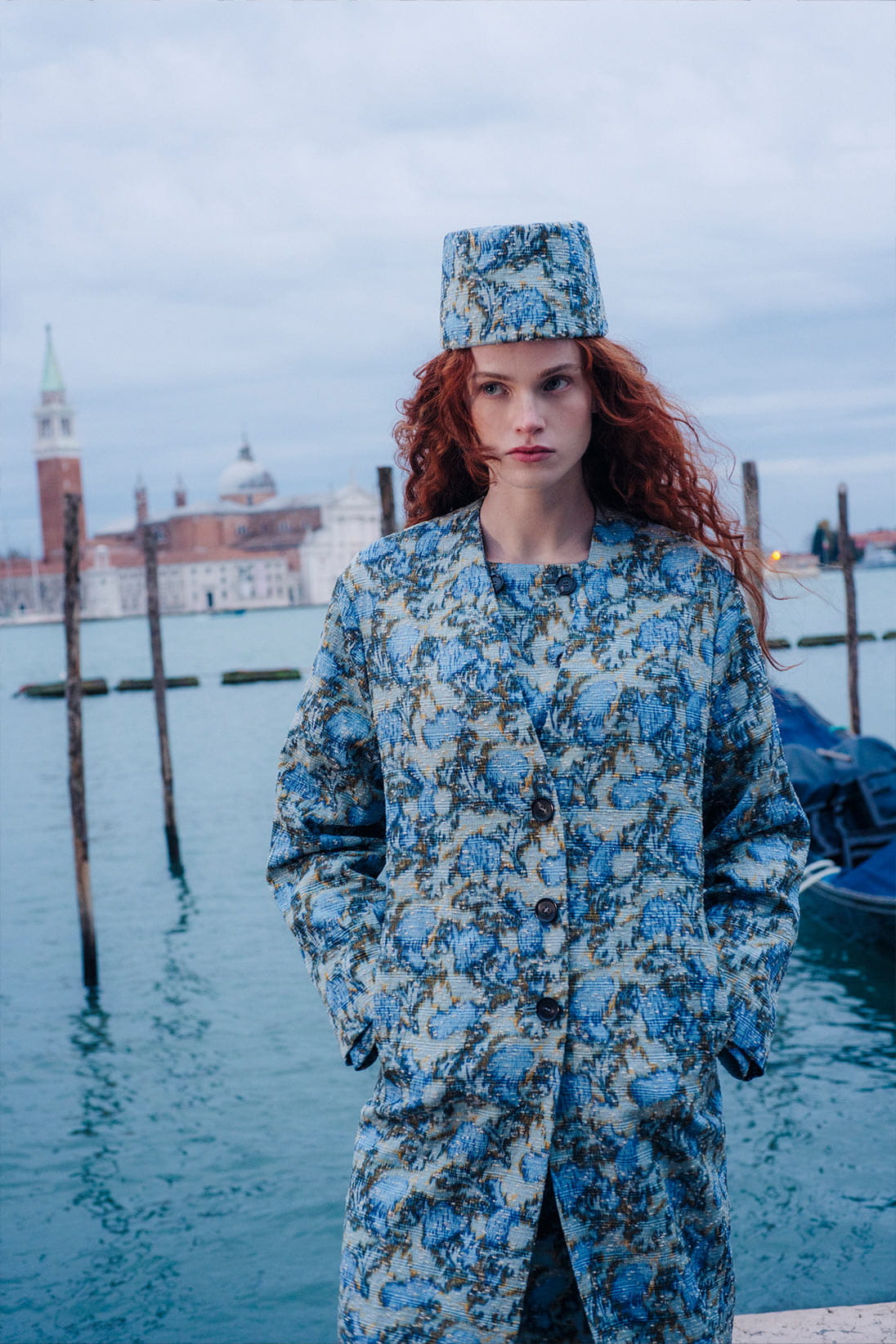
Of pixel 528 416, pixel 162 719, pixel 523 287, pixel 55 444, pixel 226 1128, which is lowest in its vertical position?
pixel 226 1128

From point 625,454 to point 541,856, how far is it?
0.40 meters

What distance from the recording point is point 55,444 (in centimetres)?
9888

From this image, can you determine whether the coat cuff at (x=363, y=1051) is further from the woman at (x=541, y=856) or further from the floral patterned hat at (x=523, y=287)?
the floral patterned hat at (x=523, y=287)

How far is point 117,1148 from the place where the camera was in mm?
6445

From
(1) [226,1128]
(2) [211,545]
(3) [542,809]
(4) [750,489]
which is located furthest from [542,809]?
(2) [211,545]

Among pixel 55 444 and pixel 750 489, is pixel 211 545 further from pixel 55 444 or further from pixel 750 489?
pixel 750 489

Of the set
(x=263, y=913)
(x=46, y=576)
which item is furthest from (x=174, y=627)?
(x=263, y=913)

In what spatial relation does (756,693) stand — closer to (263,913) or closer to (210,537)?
(263,913)

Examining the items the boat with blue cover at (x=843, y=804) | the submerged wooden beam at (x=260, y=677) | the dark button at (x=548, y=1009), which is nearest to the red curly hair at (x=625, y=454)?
the dark button at (x=548, y=1009)

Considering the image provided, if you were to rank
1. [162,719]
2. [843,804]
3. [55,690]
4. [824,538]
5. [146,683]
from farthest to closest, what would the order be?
[55,690], [146,683], [824,538], [162,719], [843,804]

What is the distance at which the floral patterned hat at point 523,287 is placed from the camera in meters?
1.21

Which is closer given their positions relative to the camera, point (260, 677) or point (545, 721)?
point (545, 721)

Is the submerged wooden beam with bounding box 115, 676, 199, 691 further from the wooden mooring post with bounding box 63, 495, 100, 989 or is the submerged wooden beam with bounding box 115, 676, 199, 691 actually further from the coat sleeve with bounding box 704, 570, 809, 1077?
the coat sleeve with bounding box 704, 570, 809, 1077

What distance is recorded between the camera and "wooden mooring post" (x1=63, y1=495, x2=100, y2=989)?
27.9ft
